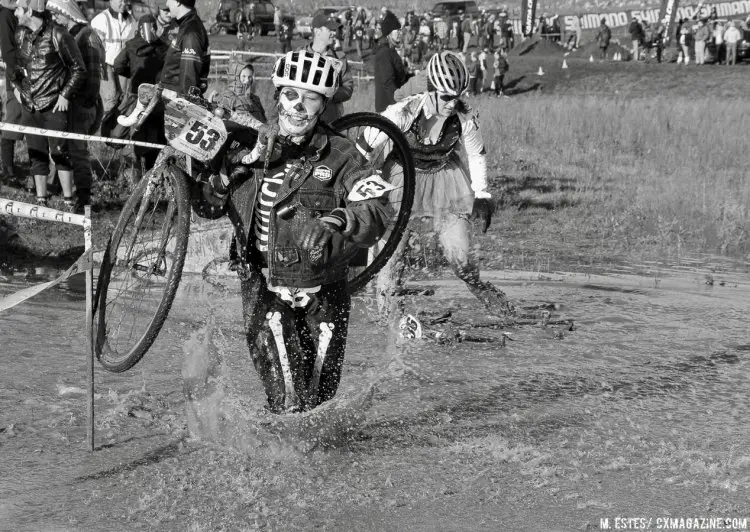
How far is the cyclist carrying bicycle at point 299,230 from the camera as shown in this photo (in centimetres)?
509

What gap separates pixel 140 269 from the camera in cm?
548

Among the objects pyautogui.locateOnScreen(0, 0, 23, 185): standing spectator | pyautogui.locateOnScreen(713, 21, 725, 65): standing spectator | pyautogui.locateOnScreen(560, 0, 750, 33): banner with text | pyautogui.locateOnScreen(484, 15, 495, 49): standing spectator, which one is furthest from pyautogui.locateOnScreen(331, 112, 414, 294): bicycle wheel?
pyautogui.locateOnScreen(484, 15, 495, 49): standing spectator

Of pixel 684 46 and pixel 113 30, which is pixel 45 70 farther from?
pixel 684 46

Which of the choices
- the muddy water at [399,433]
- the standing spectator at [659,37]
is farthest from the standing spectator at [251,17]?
the muddy water at [399,433]

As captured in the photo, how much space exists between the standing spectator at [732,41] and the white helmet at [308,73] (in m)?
32.9

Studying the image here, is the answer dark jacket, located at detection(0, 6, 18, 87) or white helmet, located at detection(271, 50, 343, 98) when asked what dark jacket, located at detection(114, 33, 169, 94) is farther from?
white helmet, located at detection(271, 50, 343, 98)

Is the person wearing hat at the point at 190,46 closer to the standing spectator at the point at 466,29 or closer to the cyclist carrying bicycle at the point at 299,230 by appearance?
the cyclist carrying bicycle at the point at 299,230

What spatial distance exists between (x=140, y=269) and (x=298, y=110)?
1.21 m

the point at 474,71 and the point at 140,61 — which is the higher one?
the point at 140,61

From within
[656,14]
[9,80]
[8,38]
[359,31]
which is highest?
[656,14]


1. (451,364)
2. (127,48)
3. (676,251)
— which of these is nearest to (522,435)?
(451,364)

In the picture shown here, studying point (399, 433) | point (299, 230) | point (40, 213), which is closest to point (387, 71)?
point (399, 433)

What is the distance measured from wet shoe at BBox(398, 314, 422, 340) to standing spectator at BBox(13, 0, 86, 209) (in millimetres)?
4661

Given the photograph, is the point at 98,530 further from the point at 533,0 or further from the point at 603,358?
the point at 533,0
